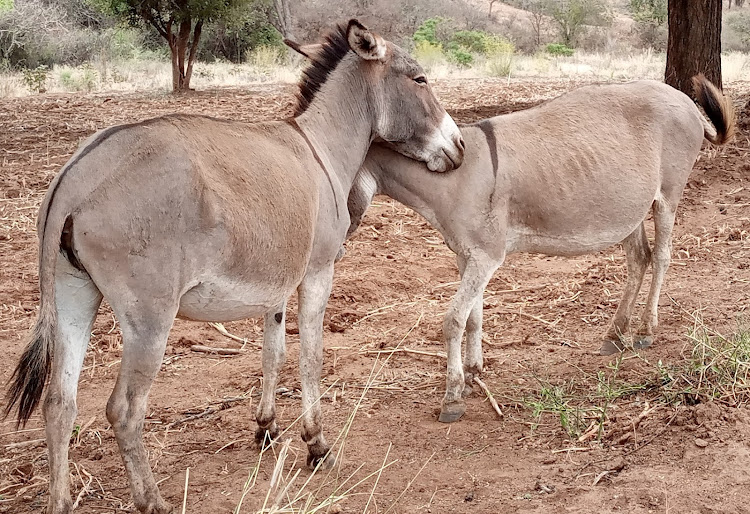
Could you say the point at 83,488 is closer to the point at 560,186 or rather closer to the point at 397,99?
the point at 397,99

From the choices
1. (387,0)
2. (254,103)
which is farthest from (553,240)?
(387,0)

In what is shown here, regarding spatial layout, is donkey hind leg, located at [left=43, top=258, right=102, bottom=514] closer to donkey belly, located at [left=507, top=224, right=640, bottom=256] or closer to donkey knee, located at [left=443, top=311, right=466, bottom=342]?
donkey knee, located at [left=443, top=311, right=466, bottom=342]

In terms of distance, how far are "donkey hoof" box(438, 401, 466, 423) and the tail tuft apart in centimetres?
220

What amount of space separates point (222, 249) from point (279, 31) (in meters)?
28.1

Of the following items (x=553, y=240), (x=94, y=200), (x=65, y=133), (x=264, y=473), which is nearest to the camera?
(x=94, y=200)

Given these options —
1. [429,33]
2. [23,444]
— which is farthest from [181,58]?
[429,33]

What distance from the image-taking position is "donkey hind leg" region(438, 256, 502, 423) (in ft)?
14.7

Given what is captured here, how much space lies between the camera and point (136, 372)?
10.00 feet

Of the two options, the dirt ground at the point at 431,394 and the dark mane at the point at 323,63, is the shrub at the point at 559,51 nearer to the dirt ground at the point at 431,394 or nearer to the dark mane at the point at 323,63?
the dirt ground at the point at 431,394

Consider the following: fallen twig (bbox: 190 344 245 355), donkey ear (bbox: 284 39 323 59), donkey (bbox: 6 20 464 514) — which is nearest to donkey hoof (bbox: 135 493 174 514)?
donkey (bbox: 6 20 464 514)

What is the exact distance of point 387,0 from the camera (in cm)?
3862

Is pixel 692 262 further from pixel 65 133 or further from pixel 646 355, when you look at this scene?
pixel 65 133

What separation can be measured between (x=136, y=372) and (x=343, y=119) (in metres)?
1.87

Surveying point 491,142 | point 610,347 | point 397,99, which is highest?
point 397,99
